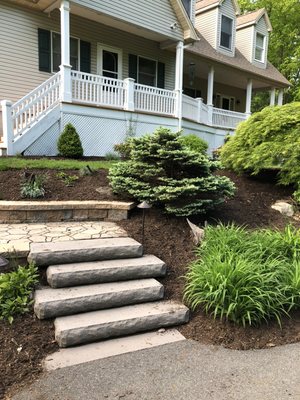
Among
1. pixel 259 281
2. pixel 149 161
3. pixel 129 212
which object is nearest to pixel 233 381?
pixel 259 281

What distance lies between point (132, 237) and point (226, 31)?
51.6 feet

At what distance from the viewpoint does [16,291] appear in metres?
3.29

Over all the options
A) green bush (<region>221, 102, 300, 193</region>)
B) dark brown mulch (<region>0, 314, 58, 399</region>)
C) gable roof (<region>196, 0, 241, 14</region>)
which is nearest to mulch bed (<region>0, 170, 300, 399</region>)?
dark brown mulch (<region>0, 314, 58, 399</region>)

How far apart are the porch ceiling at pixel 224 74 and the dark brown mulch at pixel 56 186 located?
10.3m

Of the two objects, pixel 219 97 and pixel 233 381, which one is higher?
pixel 219 97

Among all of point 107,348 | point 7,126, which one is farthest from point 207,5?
point 107,348

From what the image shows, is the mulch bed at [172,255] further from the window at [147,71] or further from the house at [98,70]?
the window at [147,71]

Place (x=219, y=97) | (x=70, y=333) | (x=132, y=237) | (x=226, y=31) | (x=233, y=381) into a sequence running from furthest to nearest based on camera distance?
(x=219, y=97), (x=226, y=31), (x=132, y=237), (x=70, y=333), (x=233, y=381)

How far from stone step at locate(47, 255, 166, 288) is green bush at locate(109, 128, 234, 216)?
1.30 meters

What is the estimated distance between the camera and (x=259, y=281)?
3494 millimetres

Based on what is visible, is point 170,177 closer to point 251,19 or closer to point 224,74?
point 224,74

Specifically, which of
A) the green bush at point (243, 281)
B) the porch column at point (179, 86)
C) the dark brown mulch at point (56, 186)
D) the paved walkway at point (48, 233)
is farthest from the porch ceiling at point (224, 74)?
the green bush at point (243, 281)

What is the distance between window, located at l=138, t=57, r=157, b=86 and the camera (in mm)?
13797

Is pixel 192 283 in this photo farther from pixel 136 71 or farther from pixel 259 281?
pixel 136 71
